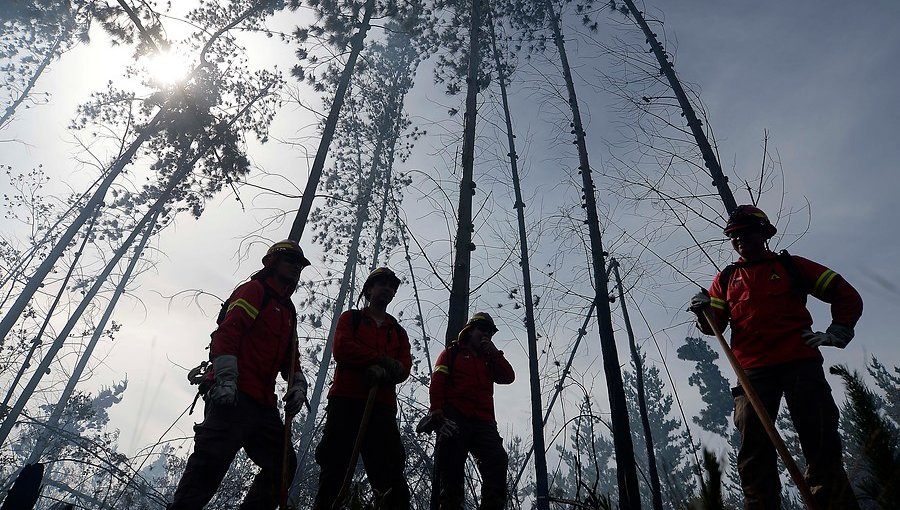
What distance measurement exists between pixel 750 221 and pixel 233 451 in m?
4.32

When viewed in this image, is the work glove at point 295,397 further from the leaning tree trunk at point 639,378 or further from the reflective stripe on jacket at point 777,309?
the leaning tree trunk at point 639,378

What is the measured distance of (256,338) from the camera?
3.63m

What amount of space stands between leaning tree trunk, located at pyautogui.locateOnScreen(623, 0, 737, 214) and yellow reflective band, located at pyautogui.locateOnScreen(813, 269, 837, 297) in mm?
3061

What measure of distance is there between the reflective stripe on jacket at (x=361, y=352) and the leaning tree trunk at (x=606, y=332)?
2130mm

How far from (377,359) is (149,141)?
13091 mm

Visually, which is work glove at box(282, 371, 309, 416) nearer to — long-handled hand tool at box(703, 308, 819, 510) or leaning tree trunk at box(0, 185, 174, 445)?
long-handled hand tool at box(703, 308, 819, 510)

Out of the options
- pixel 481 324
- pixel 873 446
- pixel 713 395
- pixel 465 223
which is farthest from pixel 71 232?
pixel 713 395

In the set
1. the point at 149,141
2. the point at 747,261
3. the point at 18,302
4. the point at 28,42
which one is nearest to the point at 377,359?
the point at 747,261

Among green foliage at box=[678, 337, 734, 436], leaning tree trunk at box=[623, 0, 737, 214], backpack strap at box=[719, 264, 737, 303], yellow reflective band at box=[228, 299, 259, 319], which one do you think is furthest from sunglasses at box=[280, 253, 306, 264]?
green foliage at box=[678, 337, 734, 436]

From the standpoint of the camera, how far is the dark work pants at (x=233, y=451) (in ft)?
9.87

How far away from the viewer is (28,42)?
2173cm

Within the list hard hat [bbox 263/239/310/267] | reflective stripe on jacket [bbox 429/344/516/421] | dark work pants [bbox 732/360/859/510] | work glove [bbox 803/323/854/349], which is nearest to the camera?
dark work pants [bbox 732/360/859/510]

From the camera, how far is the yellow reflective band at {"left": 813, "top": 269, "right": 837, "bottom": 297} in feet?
11.5

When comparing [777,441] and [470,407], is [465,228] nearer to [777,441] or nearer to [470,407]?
[470,407]
